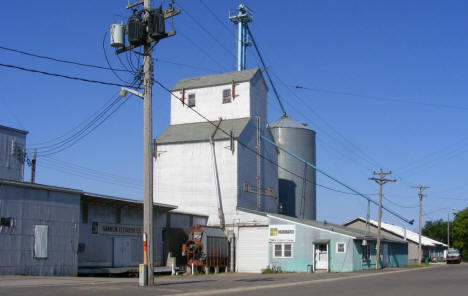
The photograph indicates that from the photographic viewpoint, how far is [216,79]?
5044cm

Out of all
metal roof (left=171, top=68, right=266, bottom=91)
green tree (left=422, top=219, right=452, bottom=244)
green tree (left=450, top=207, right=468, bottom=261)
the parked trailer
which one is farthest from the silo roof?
green tree (left=422, top=219, right=452, bottom=244)

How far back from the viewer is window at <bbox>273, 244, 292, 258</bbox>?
42.1m

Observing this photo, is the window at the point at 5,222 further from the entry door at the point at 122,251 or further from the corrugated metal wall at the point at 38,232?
the entry door at the point at 122,251

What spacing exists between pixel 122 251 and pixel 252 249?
1211cm

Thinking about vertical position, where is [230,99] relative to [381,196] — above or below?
above

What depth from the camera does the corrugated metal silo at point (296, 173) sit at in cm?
5519

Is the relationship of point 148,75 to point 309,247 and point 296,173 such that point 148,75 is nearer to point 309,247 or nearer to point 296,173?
point 309,247

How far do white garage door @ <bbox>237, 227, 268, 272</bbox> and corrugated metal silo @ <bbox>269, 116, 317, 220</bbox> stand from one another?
11.8 m

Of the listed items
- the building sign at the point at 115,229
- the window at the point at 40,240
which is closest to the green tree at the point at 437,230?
the building sign at the point at 115,229

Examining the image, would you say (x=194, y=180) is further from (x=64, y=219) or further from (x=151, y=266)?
(x=151, y=266)

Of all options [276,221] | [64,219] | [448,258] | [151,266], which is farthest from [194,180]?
[448,258]

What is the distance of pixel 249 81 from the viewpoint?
48.1 metres

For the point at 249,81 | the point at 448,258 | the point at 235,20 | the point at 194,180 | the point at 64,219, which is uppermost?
the point at 235,20

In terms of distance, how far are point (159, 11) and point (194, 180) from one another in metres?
25.9
